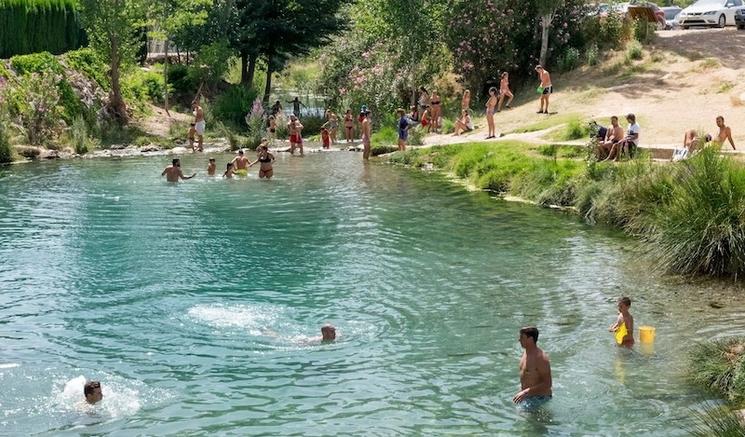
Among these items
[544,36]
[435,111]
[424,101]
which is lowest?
[435,111]

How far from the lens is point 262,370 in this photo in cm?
1341

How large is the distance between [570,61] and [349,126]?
385 inches

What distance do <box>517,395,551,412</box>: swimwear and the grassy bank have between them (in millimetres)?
6804

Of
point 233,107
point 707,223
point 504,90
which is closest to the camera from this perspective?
point 707,223

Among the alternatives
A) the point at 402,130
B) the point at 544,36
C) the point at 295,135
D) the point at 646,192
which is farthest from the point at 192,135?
the point at 646,192

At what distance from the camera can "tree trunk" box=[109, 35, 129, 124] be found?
4225 centimetres

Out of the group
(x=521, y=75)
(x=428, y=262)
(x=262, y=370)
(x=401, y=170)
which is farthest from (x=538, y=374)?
(x=521, y=75)

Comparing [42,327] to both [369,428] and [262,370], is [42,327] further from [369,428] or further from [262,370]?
[369,428]

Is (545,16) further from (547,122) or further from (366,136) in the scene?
(366,136)

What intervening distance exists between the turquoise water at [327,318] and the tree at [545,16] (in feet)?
53.3

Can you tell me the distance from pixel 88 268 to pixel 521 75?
27.8m

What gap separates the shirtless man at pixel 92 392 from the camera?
464 inches

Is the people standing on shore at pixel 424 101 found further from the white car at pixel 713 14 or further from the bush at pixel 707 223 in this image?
the bush at pixel 707 223

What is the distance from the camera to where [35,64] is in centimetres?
4109
